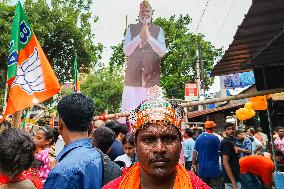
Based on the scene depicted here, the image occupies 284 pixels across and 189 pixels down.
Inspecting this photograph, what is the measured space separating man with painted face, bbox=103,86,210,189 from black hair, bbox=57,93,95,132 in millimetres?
676

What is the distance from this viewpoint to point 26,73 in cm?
539

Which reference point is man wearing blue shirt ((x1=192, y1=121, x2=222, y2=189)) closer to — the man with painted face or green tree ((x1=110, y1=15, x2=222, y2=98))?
the man with painted face

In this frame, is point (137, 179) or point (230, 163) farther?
point (230, 163)

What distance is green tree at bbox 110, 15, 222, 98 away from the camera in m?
40.1

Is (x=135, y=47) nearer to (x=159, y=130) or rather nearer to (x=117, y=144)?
(x=117, y=144)

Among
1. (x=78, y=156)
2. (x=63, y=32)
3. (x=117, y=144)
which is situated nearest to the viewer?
(x=78, y=156)

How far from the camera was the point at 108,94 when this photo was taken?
5088cm

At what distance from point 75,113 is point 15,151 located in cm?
61

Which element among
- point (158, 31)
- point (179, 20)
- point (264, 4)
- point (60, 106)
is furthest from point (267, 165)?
point (179, 20)

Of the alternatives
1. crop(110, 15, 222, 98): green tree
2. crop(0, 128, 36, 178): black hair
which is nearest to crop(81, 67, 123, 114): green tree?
crop(110, 15, 222, 98): green tree

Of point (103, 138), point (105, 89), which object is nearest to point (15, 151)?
point (103, 138)

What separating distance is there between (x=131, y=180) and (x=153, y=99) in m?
0.45

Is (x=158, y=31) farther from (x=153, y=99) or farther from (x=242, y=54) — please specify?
(x=153, y=99)

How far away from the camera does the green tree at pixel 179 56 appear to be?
1577 inches
